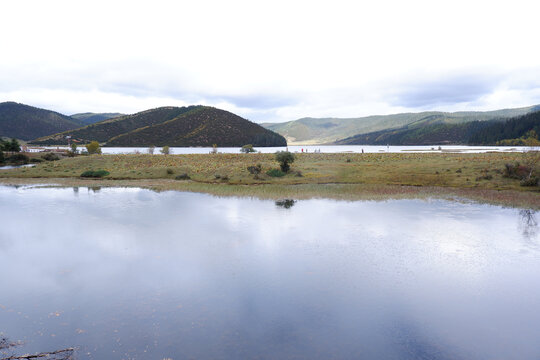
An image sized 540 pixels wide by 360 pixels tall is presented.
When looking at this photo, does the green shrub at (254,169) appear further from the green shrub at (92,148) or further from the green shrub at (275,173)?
the green shrub at (92,148)

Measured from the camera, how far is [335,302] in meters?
12.6

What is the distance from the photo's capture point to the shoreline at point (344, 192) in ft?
113

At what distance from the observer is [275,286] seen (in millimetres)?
13930

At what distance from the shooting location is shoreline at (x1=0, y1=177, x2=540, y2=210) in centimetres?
3441

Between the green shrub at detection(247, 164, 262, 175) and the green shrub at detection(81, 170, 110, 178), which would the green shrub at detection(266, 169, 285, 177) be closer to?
the green shrub at detection(247, 164, 262, 175)

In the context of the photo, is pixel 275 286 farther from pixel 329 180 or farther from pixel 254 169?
pixel 254 169

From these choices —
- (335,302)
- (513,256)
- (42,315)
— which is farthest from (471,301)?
(42,315)

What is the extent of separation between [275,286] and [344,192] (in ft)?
90.0

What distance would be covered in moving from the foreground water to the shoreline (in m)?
8.15

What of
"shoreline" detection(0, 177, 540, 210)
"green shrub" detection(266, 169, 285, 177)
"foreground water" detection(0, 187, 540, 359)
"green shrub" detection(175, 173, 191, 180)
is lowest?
"foreground water" detection(0, 187, 540, 359)

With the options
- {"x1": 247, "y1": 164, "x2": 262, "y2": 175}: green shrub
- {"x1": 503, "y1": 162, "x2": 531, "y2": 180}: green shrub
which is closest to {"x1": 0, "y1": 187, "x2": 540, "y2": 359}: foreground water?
{"x1": 503, "y1": 162, "x2": 531, "y2": 180}: green shrub

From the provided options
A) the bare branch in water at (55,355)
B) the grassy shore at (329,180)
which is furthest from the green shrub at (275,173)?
the bare branch in water at (55,355)

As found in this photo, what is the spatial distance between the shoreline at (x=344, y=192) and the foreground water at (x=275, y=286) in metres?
8.15

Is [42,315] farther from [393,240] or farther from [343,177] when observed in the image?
[343,177]
